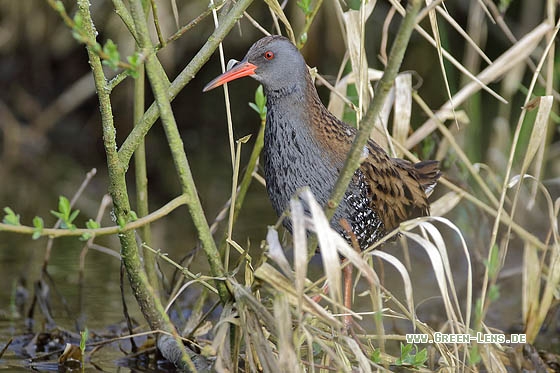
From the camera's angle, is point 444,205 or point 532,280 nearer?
point 532,280

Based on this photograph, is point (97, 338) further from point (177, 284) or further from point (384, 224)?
point (384, 224)

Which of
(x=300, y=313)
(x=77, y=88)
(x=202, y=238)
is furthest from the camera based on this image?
(x=77, y=88)

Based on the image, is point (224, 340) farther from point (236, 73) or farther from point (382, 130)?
point (382, 130)

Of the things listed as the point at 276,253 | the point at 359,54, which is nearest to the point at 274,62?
the point at 359,54

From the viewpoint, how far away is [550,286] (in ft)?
11.7

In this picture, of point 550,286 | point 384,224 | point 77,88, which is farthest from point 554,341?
point 77,88

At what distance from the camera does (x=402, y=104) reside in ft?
12.6

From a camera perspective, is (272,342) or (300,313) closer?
(300,313)

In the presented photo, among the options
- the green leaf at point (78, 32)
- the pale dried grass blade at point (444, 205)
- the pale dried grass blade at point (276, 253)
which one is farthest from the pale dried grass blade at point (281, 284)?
the pale dried grass blade at point (444, 205)

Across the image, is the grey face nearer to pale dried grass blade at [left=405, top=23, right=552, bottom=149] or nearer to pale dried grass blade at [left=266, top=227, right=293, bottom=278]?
pale dried grass blade at [left=405, top=23, right=552, bottom=149]

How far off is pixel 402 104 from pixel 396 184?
399 mm

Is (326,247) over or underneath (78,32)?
underneath

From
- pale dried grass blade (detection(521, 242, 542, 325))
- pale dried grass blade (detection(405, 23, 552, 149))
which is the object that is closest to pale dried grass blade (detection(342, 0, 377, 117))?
pale dried grass blade (detection(405, 23, 552, 149))

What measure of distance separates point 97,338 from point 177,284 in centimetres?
47
